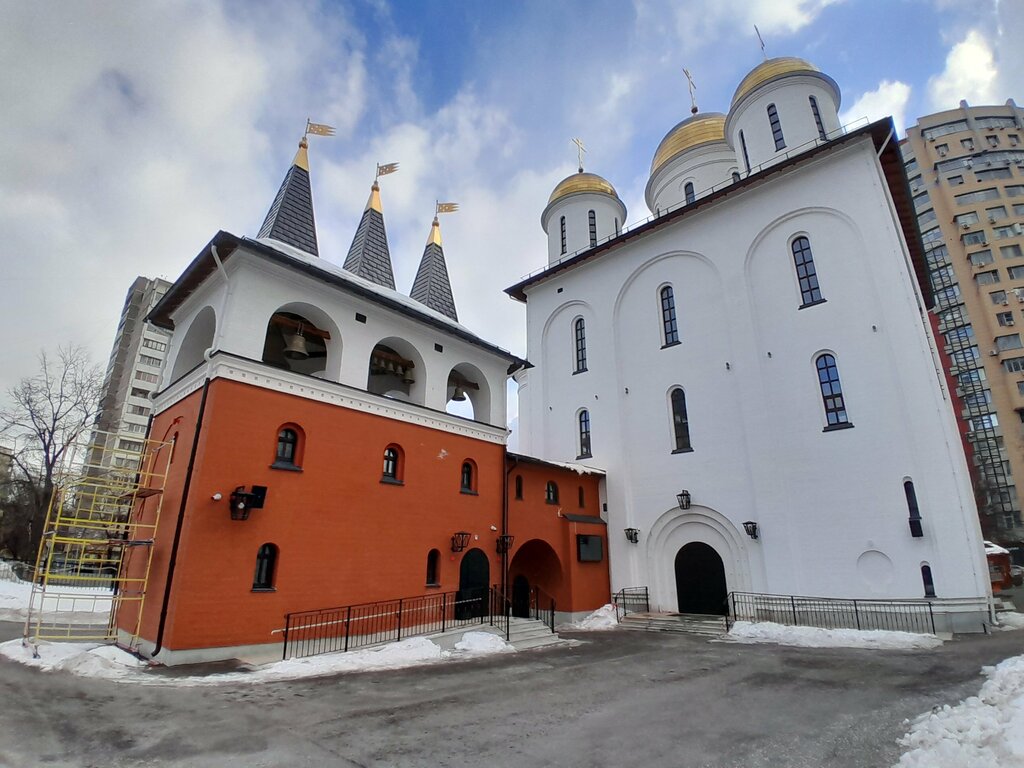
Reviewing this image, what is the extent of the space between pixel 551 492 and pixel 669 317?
7383mm

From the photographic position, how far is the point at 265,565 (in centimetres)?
978

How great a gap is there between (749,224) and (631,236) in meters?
4.07

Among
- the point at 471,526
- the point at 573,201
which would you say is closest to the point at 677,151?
the point at 573,201

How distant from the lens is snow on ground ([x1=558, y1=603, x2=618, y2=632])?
1455cm

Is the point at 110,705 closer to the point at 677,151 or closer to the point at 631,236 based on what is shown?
the point at 631,236

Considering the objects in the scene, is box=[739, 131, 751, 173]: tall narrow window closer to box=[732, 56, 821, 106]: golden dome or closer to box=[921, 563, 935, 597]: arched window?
box=[732, 56, 821, 106]: golden dome

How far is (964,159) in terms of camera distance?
42.8m

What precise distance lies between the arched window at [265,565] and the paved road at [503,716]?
2676 millimetres

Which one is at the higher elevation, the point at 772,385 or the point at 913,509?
the point at 772,385

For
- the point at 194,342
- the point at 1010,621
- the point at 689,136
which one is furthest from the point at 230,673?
the point at 689,136

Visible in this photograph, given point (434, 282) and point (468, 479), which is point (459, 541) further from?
point (434, 282)

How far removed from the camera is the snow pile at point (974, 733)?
3.84 m

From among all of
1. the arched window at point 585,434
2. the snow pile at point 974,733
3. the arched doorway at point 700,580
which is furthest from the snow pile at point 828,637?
the arched window at point 585,434

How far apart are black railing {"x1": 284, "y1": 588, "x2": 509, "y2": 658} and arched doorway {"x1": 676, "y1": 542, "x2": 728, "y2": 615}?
19.6 ft
